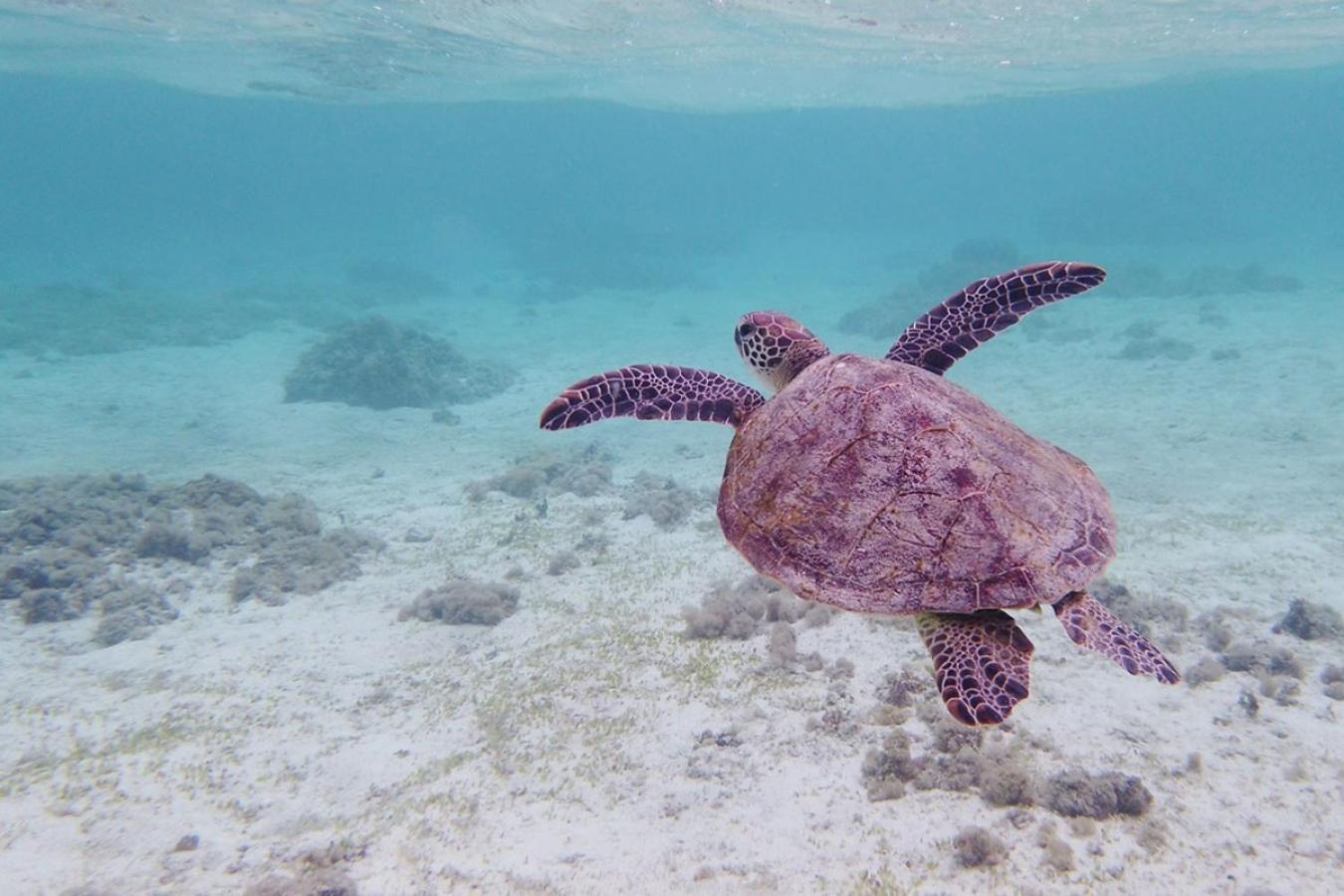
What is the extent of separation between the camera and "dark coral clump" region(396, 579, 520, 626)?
27.9 feet

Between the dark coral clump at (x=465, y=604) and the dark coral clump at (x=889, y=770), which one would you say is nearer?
the dark coral clump at (x=889, y=770)

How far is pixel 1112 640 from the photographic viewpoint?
11.3 ft

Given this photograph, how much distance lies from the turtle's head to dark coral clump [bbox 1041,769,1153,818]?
3.60 meters

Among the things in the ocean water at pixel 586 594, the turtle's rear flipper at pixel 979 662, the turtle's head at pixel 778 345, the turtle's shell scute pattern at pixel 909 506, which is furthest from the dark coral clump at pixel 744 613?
the turtle's rear flipper at pixel 979 662

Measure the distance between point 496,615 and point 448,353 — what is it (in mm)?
16789

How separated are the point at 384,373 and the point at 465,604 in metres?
13.9

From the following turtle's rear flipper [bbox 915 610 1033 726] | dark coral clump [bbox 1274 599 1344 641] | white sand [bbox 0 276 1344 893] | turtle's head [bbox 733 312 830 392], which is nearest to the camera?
turtle's rear flipper [bbox 915 610 1033 726]

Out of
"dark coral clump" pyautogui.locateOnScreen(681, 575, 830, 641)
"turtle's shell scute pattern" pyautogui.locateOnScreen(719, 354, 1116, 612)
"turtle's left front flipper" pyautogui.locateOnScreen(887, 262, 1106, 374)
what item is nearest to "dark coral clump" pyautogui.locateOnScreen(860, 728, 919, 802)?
"dark coral clump" pyautogui.locateOnScreen(681, 575, 830, 641)

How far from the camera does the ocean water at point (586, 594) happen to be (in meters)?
4.99

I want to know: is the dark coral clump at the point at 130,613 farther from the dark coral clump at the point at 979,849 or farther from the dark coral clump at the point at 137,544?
the dark coral clump at the point at 979,849

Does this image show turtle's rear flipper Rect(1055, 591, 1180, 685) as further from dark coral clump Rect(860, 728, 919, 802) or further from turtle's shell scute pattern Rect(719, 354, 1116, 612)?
dark coral clump Rect(860, 728, 919, 802)

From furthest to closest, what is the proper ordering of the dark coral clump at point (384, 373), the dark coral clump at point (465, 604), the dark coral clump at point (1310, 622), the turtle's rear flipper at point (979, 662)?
the dark coral clump at point (384, 373), the dark coral clump at point (465, 604), the dark coral clump at point (1310, 622), the turtle's rear flipper at point (979, 662)

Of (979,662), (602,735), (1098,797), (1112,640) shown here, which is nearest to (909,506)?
(979,662)

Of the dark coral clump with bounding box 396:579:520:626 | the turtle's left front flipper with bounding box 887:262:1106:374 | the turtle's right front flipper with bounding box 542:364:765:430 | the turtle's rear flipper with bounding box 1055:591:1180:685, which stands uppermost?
the turtle's left front flipper with bounding box 887:262:1106:374
